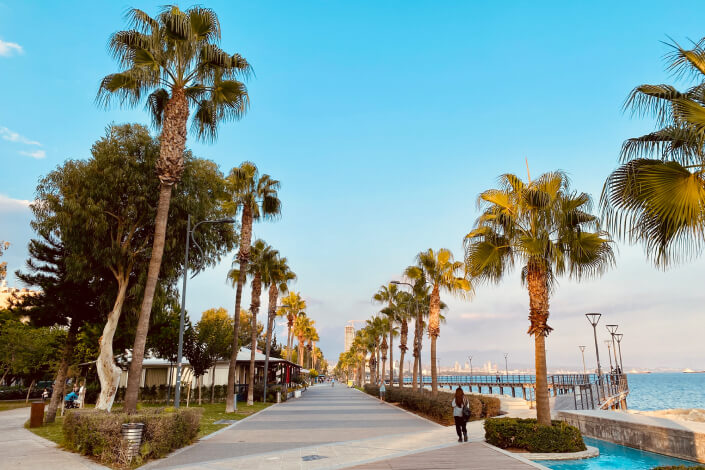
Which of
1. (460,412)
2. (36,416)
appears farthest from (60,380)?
(460,412)

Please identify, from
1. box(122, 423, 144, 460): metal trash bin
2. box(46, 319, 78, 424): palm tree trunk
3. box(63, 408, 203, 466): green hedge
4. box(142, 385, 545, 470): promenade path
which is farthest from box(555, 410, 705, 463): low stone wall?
box(46, 319, 78, 424): palm tree trunk

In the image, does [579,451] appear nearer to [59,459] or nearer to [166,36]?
[59,459]

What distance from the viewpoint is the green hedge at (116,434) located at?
10666mm

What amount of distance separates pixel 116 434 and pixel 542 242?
11934 millimetres

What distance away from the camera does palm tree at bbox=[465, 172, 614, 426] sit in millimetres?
13328

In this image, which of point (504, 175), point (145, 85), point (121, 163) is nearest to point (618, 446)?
point (504, 175)

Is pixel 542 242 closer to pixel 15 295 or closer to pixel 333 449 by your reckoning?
pixel 333 449

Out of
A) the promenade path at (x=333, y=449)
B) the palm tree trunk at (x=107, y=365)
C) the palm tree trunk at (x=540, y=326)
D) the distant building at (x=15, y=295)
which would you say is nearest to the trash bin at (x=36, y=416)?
the palm tree trunk at (x=107, y=365)

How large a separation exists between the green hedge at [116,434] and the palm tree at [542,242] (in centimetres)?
974

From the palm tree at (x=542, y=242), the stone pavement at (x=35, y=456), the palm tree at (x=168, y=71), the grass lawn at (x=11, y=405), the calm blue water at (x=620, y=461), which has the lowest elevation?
the grass lawn at (x=11, y=405)

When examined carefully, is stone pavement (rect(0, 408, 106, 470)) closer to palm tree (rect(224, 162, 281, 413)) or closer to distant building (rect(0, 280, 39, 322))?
palm tree (rect(224, 162, 281, 413))

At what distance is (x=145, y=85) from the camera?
14.8m

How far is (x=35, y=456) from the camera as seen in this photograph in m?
11.6

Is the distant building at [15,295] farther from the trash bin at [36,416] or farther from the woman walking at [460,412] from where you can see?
the woman walking at [460,412]
